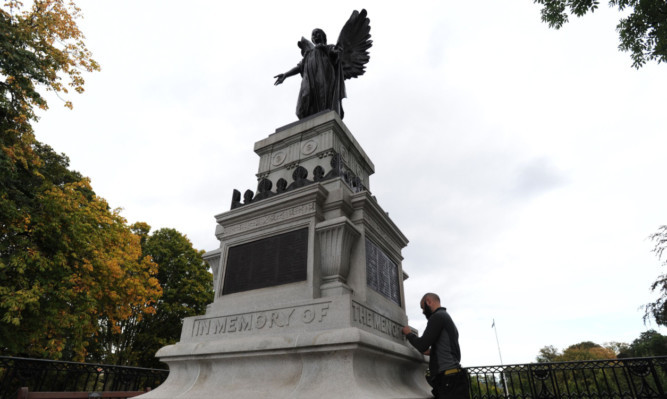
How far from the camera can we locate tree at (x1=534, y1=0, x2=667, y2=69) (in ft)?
28.7

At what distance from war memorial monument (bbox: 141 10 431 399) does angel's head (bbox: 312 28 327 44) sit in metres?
3.16

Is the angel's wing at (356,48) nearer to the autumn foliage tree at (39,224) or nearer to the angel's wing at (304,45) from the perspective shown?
the angel's wing at (304,45)

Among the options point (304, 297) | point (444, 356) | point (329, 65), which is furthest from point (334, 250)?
point (329, 65)

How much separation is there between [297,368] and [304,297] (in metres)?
1.09

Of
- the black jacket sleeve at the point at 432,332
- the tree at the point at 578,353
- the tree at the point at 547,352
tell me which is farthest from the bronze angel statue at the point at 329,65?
the tree at the point at 547,352

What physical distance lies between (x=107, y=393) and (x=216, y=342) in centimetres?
346

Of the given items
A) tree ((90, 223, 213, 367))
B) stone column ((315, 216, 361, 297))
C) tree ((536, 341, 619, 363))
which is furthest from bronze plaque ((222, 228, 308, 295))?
tree ((536, 341, 619, 363))

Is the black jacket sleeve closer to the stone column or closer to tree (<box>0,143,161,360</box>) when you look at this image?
the stone column

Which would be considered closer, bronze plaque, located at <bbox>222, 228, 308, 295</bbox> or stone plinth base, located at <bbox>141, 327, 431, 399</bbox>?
stone plinth base, located at <bbox>141, 327, 431, 399</bbox>

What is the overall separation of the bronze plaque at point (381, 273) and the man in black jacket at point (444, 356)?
1.52 metres

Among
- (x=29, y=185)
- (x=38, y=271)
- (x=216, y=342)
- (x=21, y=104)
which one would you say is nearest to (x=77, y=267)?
(x=38, y=271)

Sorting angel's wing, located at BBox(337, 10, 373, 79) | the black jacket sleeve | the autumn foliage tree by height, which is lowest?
the black jacket sleeve

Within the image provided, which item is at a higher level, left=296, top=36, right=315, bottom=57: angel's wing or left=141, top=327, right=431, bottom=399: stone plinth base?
left=296, top=36, right=315, bottom=57: angel's wing

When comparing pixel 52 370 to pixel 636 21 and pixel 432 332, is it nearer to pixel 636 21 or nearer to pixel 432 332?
pixel 432 332
